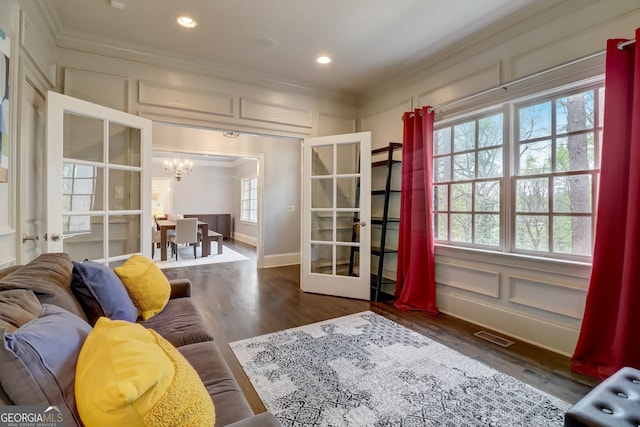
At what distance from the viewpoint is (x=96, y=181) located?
2719mm

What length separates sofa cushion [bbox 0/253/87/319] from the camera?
125 centimetres

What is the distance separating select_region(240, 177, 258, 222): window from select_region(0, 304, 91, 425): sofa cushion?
752 cm

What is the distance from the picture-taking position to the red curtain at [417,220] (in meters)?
3.24

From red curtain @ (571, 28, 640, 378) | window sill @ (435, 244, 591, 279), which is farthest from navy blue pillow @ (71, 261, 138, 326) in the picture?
red curtain @ (571, 28, 640, 378)

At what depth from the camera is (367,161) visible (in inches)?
147

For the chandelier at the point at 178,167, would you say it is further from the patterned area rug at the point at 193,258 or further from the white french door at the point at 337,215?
the white french door at the point at 337,215

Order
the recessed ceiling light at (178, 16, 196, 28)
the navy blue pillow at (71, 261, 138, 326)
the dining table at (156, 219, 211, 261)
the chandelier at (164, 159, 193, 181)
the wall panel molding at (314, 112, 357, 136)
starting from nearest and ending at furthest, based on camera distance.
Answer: the navy blue pillow at (71, 261, 138, 326) → the recessed ceiling light at (178, 16, 196, 28) → the wall panel molding at (314, 112, 357, 136) → the dining table at (156, 219, 211, 261) → the chandelier at (164, 159, 193, 181)

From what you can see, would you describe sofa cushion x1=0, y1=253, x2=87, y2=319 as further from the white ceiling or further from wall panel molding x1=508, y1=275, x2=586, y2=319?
wall panel molding x1=508, y1=275, x2=586, y2=319

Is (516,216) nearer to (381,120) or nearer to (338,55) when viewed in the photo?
(381,120)

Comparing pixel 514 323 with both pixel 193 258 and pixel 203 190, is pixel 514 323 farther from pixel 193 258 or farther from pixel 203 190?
pixel 203 190

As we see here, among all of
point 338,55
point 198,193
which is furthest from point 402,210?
point 198,193

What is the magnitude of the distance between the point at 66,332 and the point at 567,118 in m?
3.26

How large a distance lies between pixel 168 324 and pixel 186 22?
8.26 ft

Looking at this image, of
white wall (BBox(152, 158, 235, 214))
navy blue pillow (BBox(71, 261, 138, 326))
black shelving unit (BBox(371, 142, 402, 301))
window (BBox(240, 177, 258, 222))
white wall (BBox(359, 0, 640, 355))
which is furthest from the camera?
white wall (BBox(152, 158, 235, 214))
